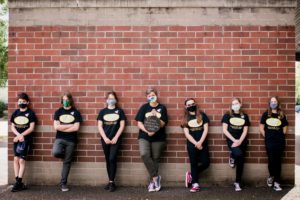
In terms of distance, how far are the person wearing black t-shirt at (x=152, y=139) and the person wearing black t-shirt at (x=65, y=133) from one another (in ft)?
4.03

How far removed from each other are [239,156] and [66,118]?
3311 mm

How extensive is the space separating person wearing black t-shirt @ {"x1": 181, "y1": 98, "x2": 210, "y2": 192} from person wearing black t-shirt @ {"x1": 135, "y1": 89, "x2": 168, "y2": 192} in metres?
0.43

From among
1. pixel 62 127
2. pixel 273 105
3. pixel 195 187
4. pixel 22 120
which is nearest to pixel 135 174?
pixel 195 187

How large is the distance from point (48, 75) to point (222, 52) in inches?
137

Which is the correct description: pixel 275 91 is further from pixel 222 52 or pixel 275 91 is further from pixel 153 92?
pixel 153 92

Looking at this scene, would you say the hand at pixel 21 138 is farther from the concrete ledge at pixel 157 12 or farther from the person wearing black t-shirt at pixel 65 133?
the concrete ledge at pixel 157 12

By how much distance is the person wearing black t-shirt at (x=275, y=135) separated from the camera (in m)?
6.92

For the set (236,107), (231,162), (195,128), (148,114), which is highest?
(236,107)

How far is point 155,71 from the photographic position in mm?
7391

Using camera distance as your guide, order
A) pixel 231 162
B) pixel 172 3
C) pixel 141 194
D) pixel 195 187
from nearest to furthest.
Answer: pixel 141 194 → pixel 195 187 → pixel 231 162 → pixel 172 3

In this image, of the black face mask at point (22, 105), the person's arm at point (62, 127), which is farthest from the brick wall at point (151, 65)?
the person's arm at point (62, 127)

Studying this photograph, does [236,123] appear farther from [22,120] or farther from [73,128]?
[22,120]

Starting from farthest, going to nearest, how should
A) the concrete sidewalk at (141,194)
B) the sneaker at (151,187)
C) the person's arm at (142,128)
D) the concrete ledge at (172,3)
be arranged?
the concrete ledge at (172,3), the sneaker at (151,187), the person's arm at (142,128), the concrete sidewalk at (141,194)

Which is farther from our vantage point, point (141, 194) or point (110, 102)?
point (110, 102)
